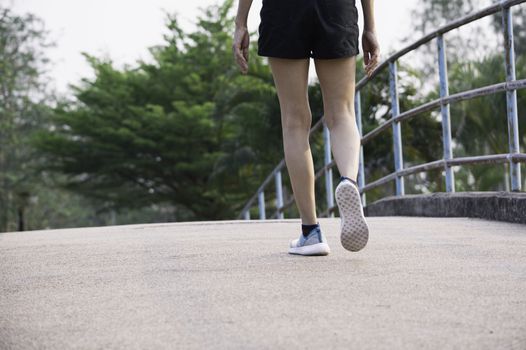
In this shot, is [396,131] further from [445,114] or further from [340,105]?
[340,105]

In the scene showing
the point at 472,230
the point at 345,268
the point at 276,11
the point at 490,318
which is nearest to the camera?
the point at 490,318

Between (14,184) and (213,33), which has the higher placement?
(213,33)

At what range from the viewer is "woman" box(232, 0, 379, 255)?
2.97 meters

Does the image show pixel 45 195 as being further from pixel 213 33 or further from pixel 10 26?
pixel 213 33

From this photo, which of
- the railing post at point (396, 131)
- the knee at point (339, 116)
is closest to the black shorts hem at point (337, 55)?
the knee at point (339, 116)

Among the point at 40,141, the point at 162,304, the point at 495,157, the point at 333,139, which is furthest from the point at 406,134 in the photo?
the point at 40,141

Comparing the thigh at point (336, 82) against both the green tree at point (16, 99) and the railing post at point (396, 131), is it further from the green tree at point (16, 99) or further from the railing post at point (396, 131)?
the green tree at point (16, 99)

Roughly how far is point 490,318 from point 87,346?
84 cm

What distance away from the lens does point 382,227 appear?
14.4ft

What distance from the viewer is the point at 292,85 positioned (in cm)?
309

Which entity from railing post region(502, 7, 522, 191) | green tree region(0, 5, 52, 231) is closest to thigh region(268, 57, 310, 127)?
railing post region(502, 7, 522, 191)

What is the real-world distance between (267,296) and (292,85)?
1.16 meters

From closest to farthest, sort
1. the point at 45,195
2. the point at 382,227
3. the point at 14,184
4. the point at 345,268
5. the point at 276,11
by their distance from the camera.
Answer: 1. the point at 345,268
2. the point at 276,11
3. the point at 382,227
4. the point at 14,184
5. the point at 45,195

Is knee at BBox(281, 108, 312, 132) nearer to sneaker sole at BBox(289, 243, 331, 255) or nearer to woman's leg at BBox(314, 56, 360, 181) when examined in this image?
woman's leg at BBox(314, 56, 360, 181)
